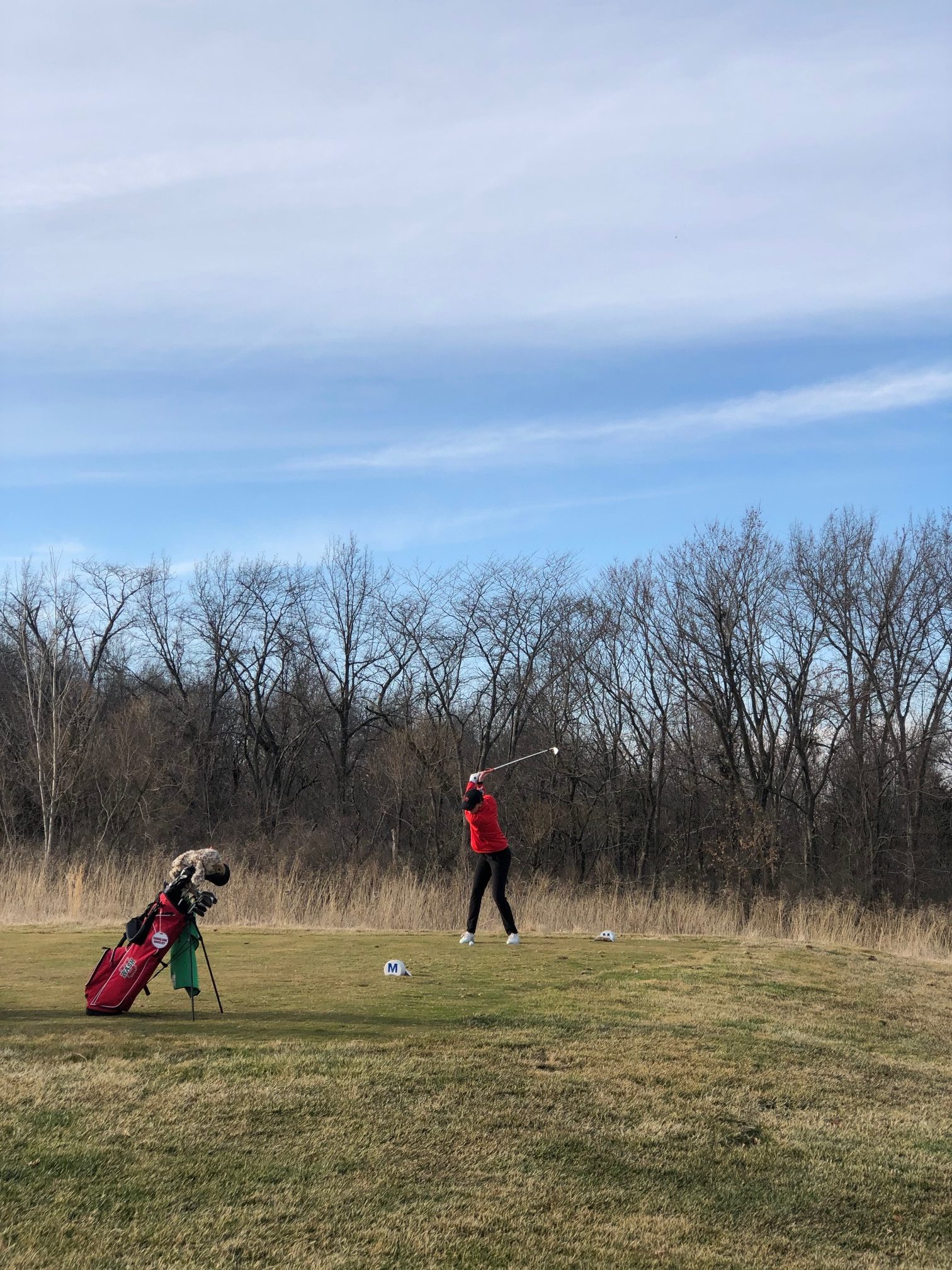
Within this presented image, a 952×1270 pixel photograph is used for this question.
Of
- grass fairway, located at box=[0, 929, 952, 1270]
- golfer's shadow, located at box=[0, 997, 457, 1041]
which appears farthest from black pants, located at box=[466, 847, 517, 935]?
golfer's shadow, located at box=[0, 997, 457, 1041]

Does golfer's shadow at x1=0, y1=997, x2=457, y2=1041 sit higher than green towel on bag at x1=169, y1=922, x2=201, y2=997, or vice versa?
green towel on bag at x1=169, y1=922, x2=201, y2=997

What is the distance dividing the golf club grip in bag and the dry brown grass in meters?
7.58

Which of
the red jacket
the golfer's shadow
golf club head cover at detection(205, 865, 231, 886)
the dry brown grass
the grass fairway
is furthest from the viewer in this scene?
the dry brown grass

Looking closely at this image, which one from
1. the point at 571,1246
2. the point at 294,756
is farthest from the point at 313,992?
the point at 294,756

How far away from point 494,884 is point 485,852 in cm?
38

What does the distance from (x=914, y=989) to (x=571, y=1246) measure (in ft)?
26.8

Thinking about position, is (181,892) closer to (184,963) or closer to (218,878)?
(218,878)

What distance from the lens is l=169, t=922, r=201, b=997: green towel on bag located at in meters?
Answer: 6.85

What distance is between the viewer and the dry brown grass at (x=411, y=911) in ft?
51.3

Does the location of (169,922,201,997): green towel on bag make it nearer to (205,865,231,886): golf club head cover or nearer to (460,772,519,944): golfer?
(205,865,231,886): golf club head cover

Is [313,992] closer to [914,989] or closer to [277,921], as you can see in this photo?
[914,989]

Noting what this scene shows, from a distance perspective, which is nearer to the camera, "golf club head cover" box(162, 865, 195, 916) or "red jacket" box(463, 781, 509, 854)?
"golf club head cover" box(162, 865, 195, 916)

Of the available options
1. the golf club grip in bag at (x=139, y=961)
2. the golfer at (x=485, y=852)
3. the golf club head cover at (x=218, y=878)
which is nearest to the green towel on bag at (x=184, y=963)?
the golf club grip in bag at (x=139, y=961)

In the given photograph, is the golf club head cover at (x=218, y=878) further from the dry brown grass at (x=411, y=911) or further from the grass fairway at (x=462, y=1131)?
the dry brown grass at (x=411, y=911)
